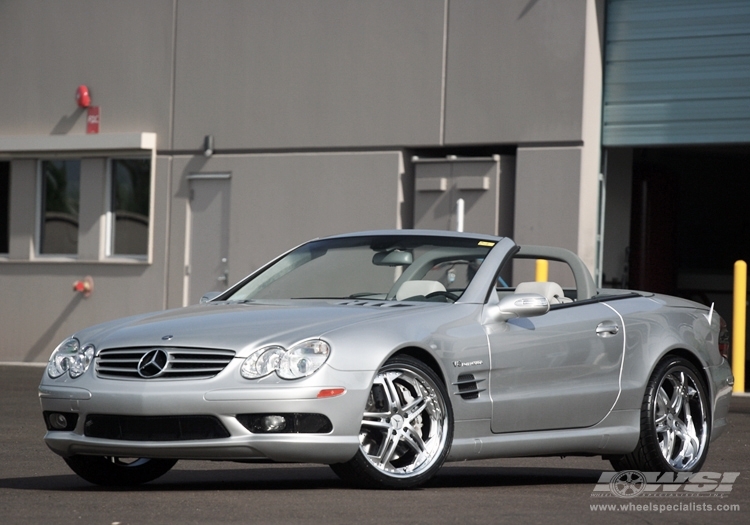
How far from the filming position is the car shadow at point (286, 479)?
701 centimetres

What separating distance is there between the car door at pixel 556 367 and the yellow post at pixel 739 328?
835cm

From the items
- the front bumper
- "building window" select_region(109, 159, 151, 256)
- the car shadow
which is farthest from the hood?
"building window" select_region(109, 159, 151, 256)

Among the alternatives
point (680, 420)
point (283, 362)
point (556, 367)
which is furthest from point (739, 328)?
point (283, 362)

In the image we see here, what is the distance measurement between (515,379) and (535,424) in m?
0.29

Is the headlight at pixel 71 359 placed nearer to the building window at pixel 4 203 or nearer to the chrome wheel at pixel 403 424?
the chrome wheel at pixel 403 424

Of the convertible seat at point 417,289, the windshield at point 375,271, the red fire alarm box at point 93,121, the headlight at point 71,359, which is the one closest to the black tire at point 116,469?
the headlight at point 71,359

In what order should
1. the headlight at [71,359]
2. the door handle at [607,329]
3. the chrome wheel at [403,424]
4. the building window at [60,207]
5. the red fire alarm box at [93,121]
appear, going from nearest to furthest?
the chrome wheel at [403,424] < the headlight at [71,359] < the door handle at [607,329] < the red fire alarm box at [93,121] < the building window at [60,207]

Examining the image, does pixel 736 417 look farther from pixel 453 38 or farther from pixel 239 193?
pixel 239 193

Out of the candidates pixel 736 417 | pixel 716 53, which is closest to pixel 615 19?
pixel 716 53

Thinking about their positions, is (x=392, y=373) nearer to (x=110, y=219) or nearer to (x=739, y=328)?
(x=739, y=328)

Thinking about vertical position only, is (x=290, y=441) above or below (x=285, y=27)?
Result: below

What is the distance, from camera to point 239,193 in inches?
774

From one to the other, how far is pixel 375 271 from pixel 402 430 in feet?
4.14

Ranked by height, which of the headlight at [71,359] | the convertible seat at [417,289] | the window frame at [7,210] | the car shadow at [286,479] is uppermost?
the window frame at [7,210]
